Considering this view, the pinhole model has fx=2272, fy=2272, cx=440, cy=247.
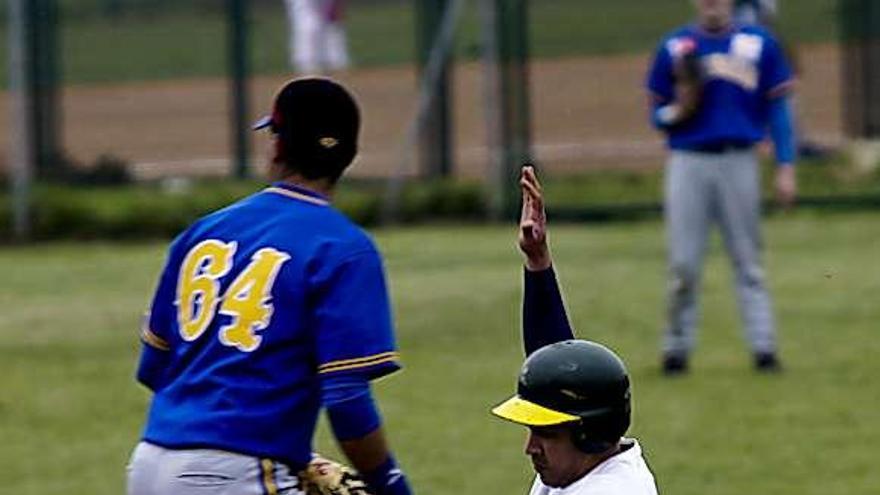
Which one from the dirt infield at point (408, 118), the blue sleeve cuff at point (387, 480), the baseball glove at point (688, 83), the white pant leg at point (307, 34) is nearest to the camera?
the blue sleeve cuff at point (387, 480)

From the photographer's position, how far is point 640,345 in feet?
43.9

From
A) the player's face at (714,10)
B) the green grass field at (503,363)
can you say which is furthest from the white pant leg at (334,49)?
the player's face at (714,10)

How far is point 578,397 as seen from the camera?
15.9 feet

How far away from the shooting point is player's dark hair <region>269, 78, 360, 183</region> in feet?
18.4

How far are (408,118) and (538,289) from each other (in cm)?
1639

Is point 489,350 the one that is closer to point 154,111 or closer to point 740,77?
point 740,77

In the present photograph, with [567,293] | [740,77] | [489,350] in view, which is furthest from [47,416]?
[567,293]

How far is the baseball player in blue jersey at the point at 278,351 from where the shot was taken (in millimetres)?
5418

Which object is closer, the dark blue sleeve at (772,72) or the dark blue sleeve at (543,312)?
the dark blue sleeve at (543,312)

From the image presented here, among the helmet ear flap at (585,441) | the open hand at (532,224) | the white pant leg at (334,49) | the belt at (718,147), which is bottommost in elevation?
the white pant leg at (334,49)

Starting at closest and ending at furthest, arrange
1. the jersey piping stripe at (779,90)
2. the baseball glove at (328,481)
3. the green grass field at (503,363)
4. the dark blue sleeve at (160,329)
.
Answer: the baseball glove at (328,481), the dark blue sleeve at (160,329), the green grass field at (503,363), the jersey piping stripe at (779,90)

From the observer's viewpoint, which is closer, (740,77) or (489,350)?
(740,77)

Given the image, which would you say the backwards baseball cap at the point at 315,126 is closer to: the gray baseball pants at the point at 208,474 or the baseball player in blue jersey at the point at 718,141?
the gray baseball pants at the point at 208,474

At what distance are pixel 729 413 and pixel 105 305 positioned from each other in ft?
20.1
